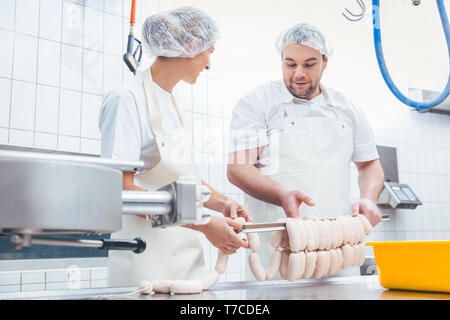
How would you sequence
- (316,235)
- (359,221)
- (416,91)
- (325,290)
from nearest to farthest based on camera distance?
(325,290) < (316,235) < (359,221) < (416,91)

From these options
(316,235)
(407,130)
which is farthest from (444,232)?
(316,235)

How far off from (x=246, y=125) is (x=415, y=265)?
1060 millimetres

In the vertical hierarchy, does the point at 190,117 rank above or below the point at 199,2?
below

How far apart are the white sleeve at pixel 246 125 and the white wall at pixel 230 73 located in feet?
0.47

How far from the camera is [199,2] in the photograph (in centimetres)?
210

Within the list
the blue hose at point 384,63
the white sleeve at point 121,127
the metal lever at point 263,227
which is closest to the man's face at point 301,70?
the blue hose at point 384,63

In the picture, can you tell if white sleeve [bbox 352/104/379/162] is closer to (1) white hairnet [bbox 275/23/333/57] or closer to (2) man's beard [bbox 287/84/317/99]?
(2) man's beard [bbox 287/84/317/99]

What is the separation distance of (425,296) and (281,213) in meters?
0.88

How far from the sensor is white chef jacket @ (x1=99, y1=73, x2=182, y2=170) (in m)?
1.38

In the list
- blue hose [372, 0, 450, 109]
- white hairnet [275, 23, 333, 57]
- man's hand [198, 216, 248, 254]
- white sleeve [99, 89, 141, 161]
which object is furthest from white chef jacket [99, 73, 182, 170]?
blue hose [372, 0, 450, 109]

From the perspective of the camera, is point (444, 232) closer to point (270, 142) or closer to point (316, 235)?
point (270, 142)

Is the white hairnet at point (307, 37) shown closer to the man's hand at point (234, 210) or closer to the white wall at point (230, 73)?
the white wall at point (230, 73)

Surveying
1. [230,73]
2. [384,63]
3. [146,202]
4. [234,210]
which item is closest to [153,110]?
[234,210]

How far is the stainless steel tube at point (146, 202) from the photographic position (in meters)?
0.53
